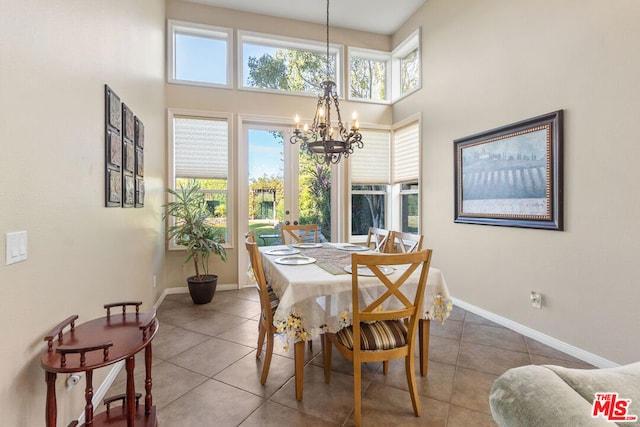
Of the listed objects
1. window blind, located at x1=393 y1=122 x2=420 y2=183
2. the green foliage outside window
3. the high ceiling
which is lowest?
window blind, located at x1=393 y1=122 x2=420 y2=183

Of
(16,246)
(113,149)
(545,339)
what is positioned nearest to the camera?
(16,246)

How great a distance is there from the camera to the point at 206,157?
4410mm

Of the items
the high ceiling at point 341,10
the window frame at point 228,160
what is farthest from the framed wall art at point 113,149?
the high ceiling at point 341,10

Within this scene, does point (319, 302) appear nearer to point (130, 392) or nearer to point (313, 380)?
point (313, 380)

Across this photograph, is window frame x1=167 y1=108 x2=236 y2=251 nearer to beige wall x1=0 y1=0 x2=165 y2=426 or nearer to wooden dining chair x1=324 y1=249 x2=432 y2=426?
beige wall x1=0 y1=0 x2=165 y2=426

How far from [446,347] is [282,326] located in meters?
1.62

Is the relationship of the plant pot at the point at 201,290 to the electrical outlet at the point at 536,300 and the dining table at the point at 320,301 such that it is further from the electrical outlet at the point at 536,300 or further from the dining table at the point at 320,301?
the electrical outlet at the point at 536,300

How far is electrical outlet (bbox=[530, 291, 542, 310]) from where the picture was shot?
9.06ft

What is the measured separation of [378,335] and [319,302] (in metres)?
0.40

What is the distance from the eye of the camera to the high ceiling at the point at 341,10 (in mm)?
4242

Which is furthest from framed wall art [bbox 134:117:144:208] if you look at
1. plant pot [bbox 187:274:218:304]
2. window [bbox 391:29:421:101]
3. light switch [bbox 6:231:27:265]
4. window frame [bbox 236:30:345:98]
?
window [bbox 391:29:421:101]

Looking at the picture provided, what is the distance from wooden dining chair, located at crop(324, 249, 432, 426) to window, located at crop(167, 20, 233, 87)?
3895 mm

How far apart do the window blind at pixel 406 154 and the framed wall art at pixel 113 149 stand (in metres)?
3.61

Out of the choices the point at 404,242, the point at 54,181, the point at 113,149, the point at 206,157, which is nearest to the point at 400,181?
the point at 404,242
